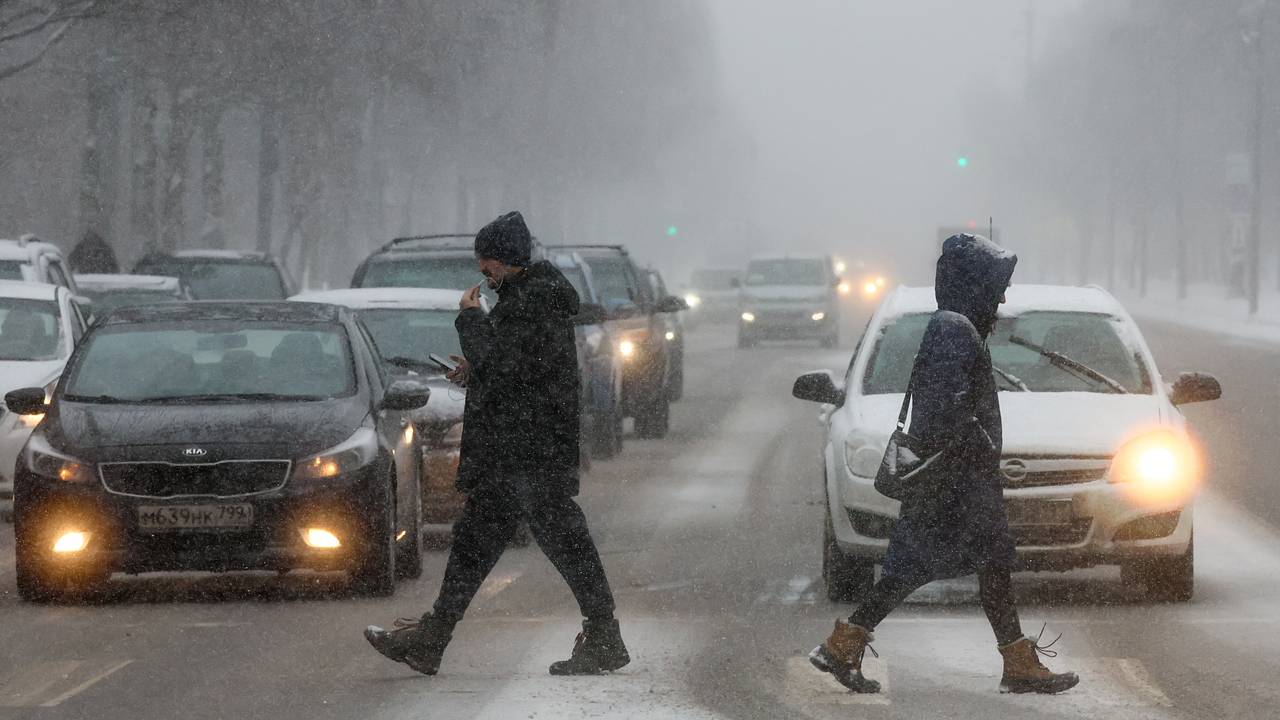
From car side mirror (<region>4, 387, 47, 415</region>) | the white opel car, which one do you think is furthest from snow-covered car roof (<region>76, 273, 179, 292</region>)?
the white opel car

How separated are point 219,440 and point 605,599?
3.23m

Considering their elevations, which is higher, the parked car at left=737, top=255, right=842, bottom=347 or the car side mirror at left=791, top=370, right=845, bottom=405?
the car side mirror at left=791, top=370, right=845, bottom=405

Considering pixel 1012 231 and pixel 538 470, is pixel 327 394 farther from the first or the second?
pixel 1012 231

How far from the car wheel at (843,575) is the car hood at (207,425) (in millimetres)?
2292

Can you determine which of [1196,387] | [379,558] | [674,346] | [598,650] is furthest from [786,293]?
[598,650]

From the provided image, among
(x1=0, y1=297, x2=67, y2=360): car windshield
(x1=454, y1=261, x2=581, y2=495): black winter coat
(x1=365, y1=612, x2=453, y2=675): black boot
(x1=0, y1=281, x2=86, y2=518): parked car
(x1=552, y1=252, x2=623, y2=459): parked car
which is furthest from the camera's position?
(x1=552, y1=252, x2=623, y2=459): parked car

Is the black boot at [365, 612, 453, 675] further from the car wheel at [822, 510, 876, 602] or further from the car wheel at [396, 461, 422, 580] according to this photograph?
the car wheel at [396, 461, 422, 580]

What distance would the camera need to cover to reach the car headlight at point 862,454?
12.0m

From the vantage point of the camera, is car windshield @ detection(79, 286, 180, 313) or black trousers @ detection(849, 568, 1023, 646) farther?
car windshield @ detection(79, 286, 180, 313)

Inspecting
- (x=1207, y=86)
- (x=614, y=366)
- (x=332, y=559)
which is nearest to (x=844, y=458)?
(x=332, y=559)

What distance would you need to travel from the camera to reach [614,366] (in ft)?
72.7

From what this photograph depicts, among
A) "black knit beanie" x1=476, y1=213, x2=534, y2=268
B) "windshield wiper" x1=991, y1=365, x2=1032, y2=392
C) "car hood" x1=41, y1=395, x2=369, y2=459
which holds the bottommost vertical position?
"car hood" x1=41, y1=395, x2=369, y2=459

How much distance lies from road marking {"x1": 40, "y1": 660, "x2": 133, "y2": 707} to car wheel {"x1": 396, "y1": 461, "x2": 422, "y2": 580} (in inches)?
119

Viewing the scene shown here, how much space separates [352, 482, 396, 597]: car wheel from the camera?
12.2 metres
